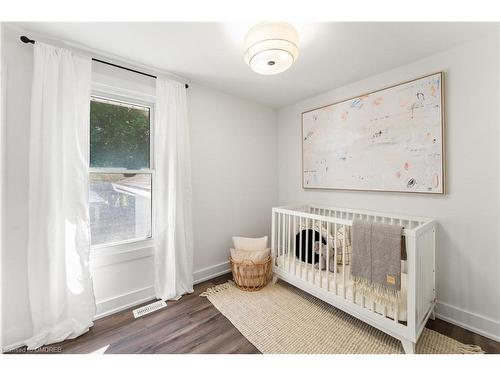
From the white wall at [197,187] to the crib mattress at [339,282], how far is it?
85 cm

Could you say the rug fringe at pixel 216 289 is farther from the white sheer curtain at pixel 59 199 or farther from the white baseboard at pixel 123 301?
the white sheer curtain at pixel 59 199

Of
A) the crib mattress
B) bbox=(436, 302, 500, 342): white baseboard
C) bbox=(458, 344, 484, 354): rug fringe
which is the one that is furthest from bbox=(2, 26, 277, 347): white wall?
bbox=(458, 344, 484, 354): rug fringe

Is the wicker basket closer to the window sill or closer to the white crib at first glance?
the white crib

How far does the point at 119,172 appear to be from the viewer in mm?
1861

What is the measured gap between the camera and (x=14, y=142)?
1380 millimetres

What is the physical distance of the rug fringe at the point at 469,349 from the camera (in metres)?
1.33

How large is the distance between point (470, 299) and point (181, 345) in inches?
86.0

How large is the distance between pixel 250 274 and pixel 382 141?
1.84 m

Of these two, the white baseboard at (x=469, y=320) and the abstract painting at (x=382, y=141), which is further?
the abstract painting at (x=382, y=141)

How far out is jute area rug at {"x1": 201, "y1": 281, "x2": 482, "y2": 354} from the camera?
54.1 inches

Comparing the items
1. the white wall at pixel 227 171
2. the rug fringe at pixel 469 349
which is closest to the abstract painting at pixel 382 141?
the white wall at pixel 227 171

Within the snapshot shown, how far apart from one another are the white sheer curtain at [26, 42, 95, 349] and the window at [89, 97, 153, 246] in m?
0.19

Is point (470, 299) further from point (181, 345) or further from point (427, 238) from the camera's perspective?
point (181, 345)
